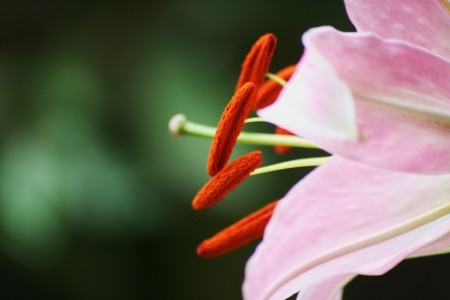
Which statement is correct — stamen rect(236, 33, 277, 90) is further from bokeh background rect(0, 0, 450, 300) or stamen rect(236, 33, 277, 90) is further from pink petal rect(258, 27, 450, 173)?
bokeh background rect(0, 0, 450, 300)

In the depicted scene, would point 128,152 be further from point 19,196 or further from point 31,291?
point 31,291

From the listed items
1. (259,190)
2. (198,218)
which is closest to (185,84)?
(259,190)

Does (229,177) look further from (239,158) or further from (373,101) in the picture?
(373,101)

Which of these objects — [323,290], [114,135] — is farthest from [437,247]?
[114,135]

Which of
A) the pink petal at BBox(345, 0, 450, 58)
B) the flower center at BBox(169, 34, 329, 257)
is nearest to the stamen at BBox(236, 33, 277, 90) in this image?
the flower center at BBox(169, 34, 329, 257)

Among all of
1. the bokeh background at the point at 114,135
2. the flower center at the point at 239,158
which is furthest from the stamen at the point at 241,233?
the bokeh background at the point at 114,135
